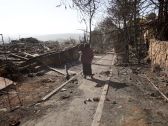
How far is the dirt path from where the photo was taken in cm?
709

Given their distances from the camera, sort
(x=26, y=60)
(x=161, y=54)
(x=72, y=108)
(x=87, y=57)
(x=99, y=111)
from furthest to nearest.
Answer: (x=26, y=60), (x=161, y=54), (x=87, y=57), (x=72, y=108), (x=99, y=111)

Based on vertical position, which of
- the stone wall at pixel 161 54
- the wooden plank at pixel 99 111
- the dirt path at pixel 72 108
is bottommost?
the dirt path at pixel 72 108

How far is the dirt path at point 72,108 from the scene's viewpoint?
7087 mm

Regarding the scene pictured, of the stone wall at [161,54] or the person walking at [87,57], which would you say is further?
the stone wall at [161,54]

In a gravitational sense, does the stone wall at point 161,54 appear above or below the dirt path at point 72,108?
above

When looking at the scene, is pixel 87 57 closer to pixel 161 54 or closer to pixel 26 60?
pixel 161 54

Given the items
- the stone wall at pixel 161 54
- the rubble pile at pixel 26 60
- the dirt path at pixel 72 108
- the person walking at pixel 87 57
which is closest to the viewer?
the dirt path at pixel 72 108

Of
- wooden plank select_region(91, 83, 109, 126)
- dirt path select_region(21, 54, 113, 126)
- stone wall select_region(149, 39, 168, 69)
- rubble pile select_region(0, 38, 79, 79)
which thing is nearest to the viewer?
wooden plank select_region(91, 83, 109, 126)

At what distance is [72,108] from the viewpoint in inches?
329

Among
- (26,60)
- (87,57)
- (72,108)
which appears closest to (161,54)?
(87,57)

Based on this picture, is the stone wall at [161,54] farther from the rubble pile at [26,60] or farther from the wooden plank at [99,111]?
the rubble pile at [26,60]

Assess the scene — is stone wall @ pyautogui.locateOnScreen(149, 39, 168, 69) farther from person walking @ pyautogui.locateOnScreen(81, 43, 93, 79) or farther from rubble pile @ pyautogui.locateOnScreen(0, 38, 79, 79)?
rubble pile @ pyautogui.locateOnScreen(0, 38, 79, 79)

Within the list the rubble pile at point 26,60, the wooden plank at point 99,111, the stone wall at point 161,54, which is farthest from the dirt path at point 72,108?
the stone wall at point 161,54

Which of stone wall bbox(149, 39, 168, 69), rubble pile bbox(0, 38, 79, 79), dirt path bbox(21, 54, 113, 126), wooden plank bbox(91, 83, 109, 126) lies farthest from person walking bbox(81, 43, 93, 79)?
stone wall bbox(149, 39, 168, 69)
